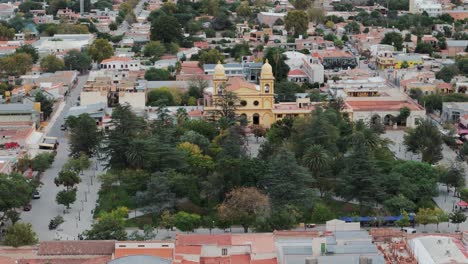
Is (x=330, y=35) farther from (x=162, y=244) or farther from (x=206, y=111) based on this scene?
(x=162, y=244)

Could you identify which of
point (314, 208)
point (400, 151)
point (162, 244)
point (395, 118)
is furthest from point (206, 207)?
point (395, 118)

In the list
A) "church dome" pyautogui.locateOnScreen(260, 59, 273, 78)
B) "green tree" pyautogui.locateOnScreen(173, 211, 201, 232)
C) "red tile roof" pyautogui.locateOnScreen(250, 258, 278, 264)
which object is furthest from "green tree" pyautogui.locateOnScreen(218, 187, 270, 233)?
"church dome" pyautogui.locateOnScreen(260, 59, 273, 78)

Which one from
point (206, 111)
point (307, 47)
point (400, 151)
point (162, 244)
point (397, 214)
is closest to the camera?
point (162, 244)

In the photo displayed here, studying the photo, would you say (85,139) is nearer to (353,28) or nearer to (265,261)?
(265,261)

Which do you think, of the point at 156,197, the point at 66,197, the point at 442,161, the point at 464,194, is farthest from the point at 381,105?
the point at 66,197

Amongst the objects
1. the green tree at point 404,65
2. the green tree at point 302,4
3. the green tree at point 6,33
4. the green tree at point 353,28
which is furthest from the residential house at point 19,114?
the green tree at point 302,4

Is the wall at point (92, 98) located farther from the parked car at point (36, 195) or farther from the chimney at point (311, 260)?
the chimney at point (311, 260)
